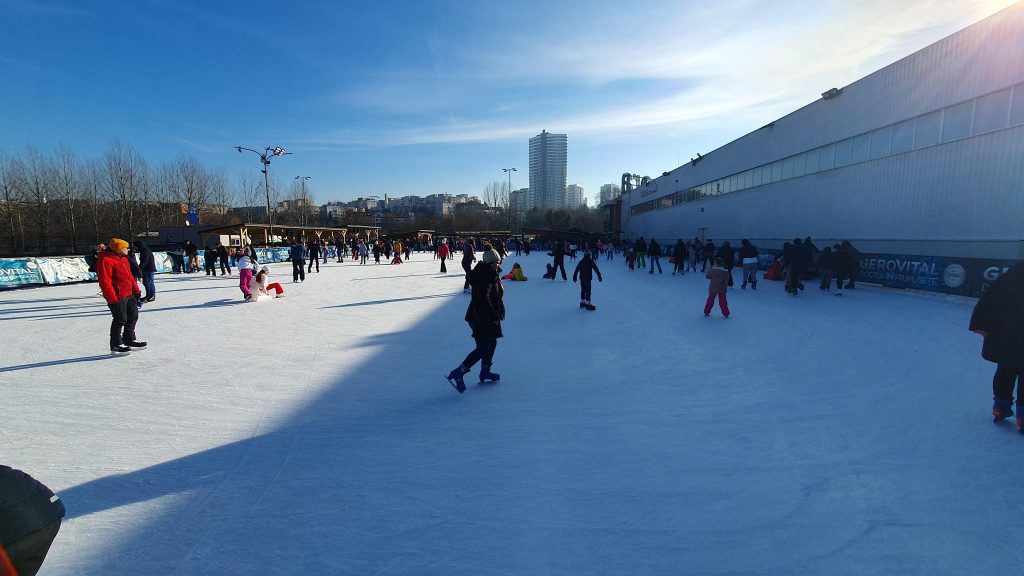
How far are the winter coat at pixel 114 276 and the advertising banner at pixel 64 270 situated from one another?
1492 centimetres

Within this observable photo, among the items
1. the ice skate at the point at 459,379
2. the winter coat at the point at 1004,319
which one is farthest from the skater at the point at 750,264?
the ice skate at the point at 459,379

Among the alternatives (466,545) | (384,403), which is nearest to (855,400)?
(466,545)

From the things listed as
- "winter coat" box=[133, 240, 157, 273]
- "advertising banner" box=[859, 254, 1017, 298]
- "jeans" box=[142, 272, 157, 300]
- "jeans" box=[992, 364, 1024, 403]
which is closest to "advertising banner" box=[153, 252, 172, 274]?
"jeans" box=[142, 272, 157, 300]

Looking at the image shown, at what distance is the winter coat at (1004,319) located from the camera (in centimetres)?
323

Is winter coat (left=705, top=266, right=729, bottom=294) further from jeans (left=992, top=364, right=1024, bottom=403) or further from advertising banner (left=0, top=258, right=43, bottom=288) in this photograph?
advertising banner (left=0, top=258, right=43, bottom=288)

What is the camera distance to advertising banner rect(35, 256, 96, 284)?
15453 millimetres

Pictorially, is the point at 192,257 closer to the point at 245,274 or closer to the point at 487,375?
the point at 245,274

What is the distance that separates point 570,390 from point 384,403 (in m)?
1.91

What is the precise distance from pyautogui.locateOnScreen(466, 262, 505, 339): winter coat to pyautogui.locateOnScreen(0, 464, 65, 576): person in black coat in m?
3.26

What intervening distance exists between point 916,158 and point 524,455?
17.3 meters

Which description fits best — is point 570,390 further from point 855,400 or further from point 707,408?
point 855,400

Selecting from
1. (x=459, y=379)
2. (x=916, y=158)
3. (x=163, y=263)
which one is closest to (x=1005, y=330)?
(x=459, y=379)

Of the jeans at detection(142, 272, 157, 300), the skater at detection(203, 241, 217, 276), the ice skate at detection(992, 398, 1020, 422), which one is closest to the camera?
the ice skate at detection(992, 398, 1020, 422)

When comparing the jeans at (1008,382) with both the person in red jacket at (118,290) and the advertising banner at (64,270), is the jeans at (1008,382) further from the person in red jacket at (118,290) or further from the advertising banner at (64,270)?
the advertising banner at (64,270)
